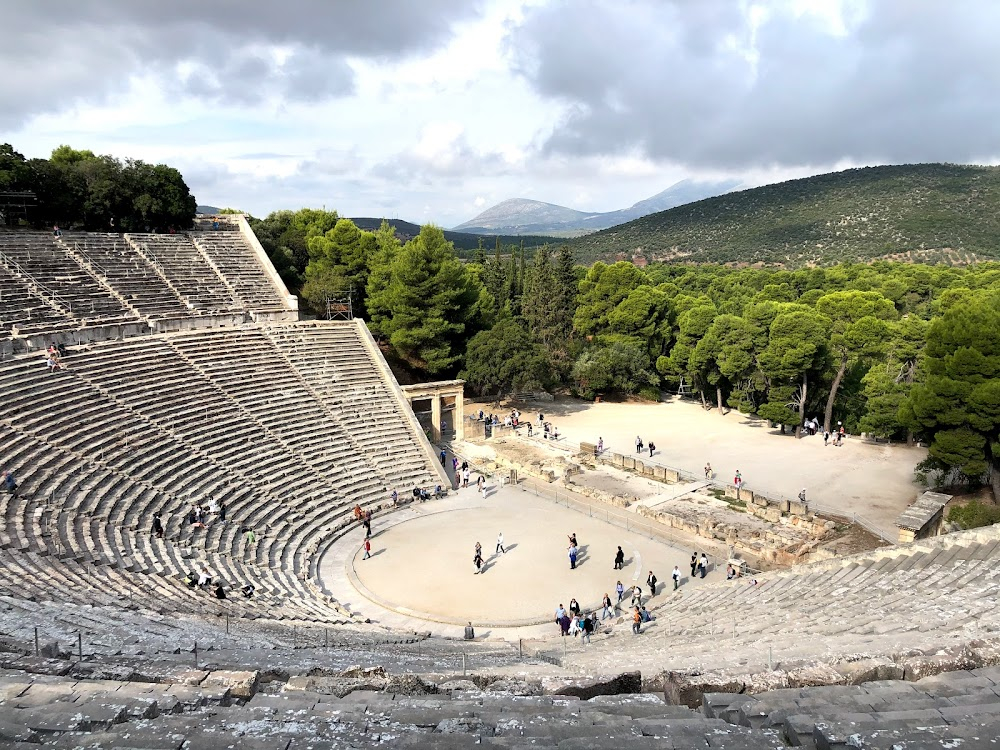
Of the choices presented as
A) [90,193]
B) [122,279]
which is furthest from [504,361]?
[90,193]

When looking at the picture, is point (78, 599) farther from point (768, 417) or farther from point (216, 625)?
point (768, 417)

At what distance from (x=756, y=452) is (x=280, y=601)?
22095 millimetres

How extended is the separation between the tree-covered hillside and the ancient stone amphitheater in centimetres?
8208

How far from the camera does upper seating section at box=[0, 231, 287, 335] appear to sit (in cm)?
2533

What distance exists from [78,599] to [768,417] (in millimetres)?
29831

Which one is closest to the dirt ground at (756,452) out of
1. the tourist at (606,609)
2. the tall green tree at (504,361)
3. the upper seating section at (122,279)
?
the tall green tree at (504,361)

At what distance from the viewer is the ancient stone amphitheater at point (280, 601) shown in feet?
16.2

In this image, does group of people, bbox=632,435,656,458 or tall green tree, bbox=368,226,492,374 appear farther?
tall green tree, bbox=368,226,492,374

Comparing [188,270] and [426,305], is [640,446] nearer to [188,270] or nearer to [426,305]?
[426,305]

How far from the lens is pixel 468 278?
38000 millimetres

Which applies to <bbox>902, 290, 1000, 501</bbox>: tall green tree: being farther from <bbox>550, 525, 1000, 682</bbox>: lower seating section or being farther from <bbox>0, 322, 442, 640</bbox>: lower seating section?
<bbox>0, 322, 442, 640</bbox>: lower seating section

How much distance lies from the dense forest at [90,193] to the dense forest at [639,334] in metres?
5.96

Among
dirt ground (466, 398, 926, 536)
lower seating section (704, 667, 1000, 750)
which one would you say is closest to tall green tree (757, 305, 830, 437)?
dirt ground (466, 398, 926, 536)

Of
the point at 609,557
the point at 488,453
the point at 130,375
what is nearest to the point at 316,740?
the point at 609,557
